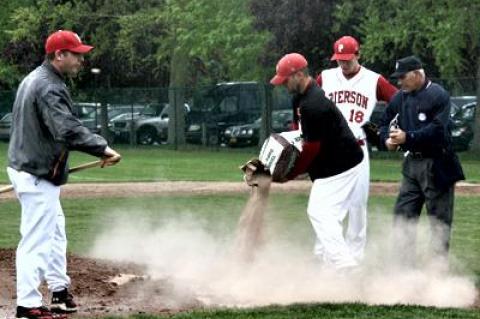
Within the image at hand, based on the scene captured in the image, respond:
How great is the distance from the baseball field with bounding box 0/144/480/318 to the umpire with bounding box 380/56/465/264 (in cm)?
35

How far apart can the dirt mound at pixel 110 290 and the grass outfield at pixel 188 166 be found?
41.3ft

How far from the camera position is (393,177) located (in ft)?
78.6

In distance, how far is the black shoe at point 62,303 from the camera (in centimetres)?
839

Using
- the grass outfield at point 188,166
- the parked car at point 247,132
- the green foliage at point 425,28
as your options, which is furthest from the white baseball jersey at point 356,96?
the parked car at point 247,132

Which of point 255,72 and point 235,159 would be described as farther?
point 255,72

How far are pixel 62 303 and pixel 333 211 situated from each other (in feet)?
7.88

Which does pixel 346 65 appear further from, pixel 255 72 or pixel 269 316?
pixel 255 72

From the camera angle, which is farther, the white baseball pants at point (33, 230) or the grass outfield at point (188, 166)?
the grass outfield at point (188, 166)

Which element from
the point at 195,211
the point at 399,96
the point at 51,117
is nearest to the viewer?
the point at 51,117

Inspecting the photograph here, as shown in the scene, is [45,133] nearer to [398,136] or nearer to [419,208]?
[398,136]

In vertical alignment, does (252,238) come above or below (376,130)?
below

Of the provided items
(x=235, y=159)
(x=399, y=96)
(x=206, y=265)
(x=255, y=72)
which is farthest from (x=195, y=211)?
(x=255, y=72)

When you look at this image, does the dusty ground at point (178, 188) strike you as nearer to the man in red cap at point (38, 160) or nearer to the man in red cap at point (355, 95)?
the man in red cap at point (355, 95)

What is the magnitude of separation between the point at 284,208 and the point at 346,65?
6.26 metres
